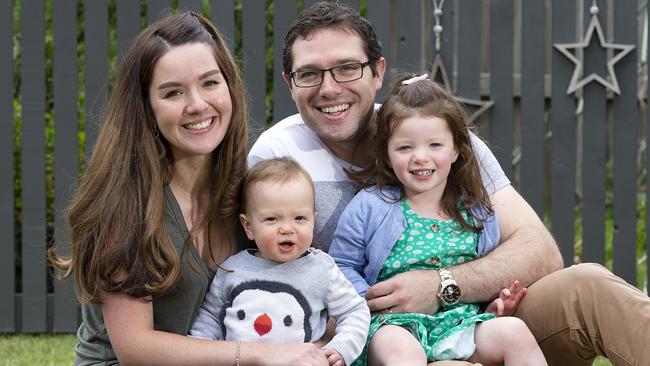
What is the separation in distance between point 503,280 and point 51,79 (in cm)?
329

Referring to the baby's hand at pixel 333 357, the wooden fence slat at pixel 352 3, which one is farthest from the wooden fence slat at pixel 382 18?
the baby's hand at pixel 333 357

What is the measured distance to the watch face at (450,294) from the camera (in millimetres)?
3680

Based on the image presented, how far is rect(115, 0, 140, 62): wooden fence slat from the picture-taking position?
6.03 m

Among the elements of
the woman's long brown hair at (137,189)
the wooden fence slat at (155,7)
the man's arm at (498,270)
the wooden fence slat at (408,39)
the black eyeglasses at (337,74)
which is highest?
the wooden fence slat at (155,7)

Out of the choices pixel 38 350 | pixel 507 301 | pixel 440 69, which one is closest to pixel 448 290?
pixel 507 301

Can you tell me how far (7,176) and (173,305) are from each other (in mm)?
2880

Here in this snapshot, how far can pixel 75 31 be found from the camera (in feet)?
19.7

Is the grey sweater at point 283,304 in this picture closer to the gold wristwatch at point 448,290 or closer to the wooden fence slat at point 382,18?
the gold wristwatch at point 448,290

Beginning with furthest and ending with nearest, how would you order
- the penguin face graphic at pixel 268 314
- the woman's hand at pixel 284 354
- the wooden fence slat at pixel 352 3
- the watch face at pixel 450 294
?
the wooden fence slat at pixel 352 3
the watch face at pixel 450 294
the penguin face graphic at pixel 268 314
the woman's hand at pixel 284 354

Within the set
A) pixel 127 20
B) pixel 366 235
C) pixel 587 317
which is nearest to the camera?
pixel 587 317

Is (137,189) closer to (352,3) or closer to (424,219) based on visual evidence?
(424,219)

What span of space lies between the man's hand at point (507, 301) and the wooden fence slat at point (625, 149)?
8.14ft

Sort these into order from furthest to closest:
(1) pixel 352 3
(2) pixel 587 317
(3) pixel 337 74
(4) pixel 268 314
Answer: (1) pixel 352 3 → (3) pixel 337 74 → (2) pixel 587 317 → (4) pixel 268 314

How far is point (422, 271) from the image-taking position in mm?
3711
